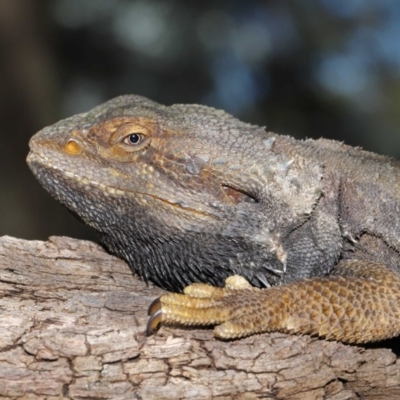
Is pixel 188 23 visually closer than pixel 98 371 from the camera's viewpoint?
No

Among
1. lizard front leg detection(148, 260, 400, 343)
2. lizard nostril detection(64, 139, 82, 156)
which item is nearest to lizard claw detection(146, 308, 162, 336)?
lizard front leg detection(148, 260, 400, 343)

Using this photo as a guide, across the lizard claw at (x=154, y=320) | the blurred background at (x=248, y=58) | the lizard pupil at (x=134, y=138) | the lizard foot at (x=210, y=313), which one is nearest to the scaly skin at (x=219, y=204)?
the lizard pupil at (x=134, y=138)

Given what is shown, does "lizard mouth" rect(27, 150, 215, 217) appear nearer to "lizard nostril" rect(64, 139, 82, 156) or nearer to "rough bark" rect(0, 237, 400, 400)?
"lizard nostril" rect(64, 139, 82, 156)

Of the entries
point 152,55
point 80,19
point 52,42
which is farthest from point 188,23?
point 52,42

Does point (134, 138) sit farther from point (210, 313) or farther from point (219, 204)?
point (210, 313)

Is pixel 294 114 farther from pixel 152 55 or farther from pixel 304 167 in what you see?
pixel 304 167

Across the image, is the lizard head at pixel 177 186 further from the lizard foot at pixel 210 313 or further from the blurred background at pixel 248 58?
the blurred background at pixel 248 58

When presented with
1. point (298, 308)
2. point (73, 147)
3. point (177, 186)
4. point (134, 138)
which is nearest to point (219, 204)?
point (177, 186)
